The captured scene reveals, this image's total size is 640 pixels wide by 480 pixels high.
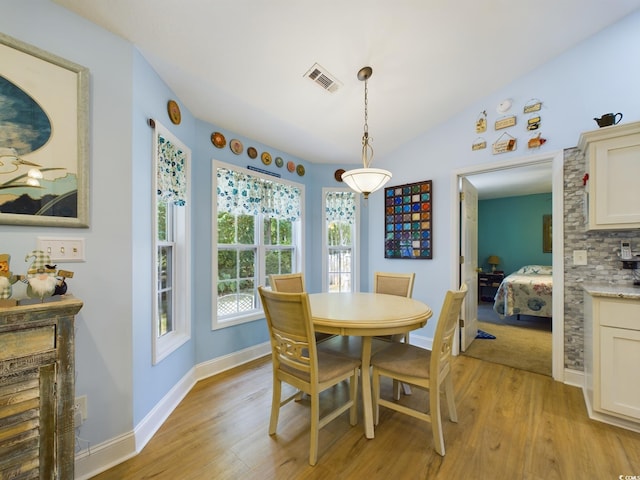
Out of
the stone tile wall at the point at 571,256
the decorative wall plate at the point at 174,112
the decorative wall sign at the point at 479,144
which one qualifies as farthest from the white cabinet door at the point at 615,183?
the decorative wall plate at the point at 174,112

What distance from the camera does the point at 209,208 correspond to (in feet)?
8.77

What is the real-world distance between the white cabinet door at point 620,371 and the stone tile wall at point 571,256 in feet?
2.19

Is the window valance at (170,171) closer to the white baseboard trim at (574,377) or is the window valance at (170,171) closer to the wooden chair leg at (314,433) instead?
the wooden chair leg at (314,433)

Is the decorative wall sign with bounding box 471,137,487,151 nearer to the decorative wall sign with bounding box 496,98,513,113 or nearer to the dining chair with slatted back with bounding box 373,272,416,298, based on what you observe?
the decorative wall sign with bounding box 496,98,513,113

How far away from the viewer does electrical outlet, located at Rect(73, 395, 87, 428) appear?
4.63ft

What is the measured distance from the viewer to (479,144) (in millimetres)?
2934

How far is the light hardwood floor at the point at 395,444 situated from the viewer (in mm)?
1464

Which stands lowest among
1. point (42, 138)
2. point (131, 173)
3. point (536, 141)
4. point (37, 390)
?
point (37, 390)

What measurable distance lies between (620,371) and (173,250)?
3437mm

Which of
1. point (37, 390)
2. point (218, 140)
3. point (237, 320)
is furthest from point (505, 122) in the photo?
point (37, 390)

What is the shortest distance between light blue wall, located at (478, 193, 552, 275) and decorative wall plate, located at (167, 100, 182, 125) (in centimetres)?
690

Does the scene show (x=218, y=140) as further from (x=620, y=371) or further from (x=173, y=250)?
(x=620, y=371)

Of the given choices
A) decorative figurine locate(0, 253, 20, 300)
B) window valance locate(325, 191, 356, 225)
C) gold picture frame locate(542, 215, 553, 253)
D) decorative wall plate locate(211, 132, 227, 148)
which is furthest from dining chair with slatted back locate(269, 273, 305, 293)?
gold picture frame locate(542, 215, 553, 253)

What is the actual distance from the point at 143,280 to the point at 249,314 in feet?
4.70
